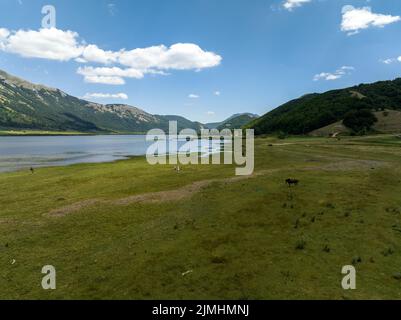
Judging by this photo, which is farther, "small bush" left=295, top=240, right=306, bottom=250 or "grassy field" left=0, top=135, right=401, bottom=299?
"small bush" left=295, top=240, right=306, bottom=250

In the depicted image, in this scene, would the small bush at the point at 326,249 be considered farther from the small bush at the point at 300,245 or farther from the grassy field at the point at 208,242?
the small bush at the point at 300,245

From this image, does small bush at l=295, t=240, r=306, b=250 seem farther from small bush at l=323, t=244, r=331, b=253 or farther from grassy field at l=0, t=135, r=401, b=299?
small bush at l=323, t=244, r=331, b=253

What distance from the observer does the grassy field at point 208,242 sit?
15.3 meters

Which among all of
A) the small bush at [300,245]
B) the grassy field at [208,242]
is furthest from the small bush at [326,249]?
the small bush at [300,245]

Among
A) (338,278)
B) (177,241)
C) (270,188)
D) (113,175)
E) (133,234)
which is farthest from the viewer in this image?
(113,175)

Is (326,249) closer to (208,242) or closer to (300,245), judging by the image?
(300,245)

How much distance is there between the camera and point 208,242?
21.2 m

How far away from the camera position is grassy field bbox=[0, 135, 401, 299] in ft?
50.1

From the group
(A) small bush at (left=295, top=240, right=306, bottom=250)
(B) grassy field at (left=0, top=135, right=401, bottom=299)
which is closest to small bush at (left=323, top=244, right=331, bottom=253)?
(B) grassy field at (left=0, top=135, right=401, bottom=299)

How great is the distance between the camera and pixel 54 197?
38.9 m

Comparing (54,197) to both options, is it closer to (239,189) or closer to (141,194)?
(141,194)

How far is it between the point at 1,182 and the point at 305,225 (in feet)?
170

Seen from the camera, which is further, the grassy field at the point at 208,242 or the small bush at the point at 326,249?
the small bush at the point at 326,249
